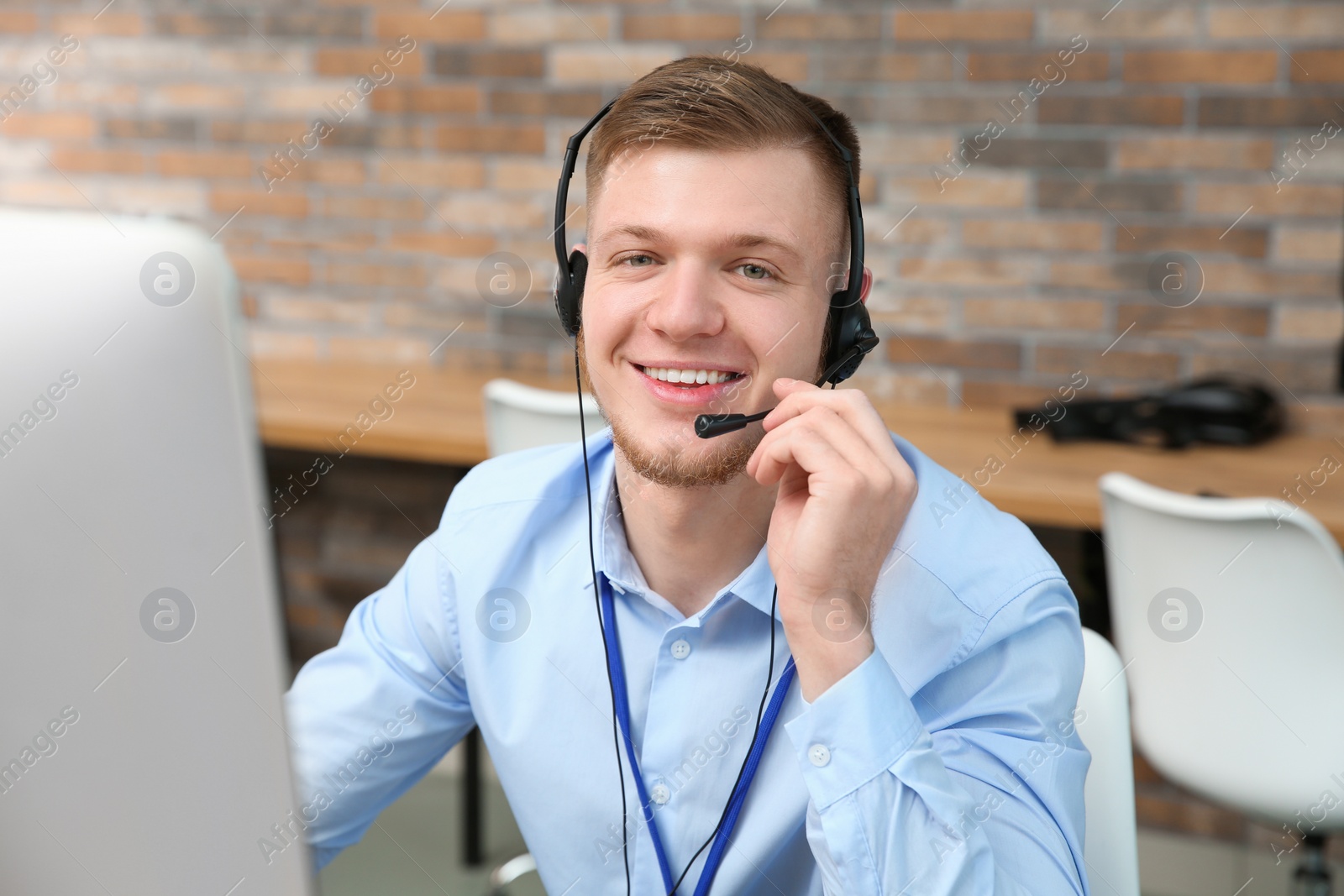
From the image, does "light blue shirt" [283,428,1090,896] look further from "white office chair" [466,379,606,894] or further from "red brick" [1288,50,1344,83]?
"red brick" [1288,50,1344,83]

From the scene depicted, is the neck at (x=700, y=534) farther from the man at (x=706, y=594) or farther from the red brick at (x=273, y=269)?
the red brick at (x=273, y=269)

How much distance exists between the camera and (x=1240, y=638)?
168cm

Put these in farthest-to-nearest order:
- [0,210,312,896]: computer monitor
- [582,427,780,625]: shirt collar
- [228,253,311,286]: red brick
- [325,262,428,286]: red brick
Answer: [228,253,311,286]: red brick < [325,262,428,286]: red brick < [582,427,780,625]: shirt collar < [0,210,312,896]: computer monitor

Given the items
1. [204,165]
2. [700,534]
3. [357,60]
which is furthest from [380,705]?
[204,165]

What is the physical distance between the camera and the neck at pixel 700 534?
1123mm

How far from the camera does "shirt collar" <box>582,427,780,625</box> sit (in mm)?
1086

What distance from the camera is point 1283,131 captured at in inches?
90.4

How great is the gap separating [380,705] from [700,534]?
358 millimetres

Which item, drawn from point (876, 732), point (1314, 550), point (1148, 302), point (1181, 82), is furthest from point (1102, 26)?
point (876, 732)

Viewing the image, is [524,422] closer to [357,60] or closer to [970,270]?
[970,270]

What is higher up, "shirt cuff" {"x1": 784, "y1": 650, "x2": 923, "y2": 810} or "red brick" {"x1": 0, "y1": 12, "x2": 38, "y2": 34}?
"red brick" {"x1": 0, "y1": 12, "x2": 38, "y2": 34}

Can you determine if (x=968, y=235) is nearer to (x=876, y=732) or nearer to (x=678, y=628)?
(x=678, y=628)

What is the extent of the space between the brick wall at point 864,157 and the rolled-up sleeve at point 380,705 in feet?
5.38

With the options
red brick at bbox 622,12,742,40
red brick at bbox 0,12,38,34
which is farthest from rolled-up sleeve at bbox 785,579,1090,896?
red brick at bbox 0,12,38,34
